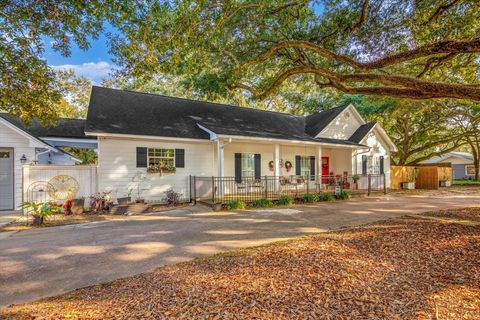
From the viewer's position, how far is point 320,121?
18.1 metres

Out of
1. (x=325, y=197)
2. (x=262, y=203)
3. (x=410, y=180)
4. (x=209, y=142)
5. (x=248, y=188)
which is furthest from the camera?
(x=410, y=180)

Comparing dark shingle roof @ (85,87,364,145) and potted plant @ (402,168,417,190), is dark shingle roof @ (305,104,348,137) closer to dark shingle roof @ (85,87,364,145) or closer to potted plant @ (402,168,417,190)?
dark shingle roof @ (85,87,364,145)

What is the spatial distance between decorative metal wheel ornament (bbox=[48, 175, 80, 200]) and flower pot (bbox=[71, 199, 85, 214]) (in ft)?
2.45

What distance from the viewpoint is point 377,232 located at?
20.3 feet

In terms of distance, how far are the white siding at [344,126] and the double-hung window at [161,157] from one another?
1015cm

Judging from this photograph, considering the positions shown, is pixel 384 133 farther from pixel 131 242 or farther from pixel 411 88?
pixel 131 242

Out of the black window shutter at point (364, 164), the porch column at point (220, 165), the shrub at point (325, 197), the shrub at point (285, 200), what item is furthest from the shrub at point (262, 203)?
the black window shutter at point (364, 164)

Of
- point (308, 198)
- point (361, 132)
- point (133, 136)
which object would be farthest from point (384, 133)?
point (133, 136)

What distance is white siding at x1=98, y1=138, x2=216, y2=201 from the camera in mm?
10781

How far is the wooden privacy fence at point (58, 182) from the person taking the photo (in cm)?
966

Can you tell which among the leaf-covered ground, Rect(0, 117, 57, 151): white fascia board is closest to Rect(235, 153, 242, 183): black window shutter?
Rect(0, 117, 57, 151): white fascia board

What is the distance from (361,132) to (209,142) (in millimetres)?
11272

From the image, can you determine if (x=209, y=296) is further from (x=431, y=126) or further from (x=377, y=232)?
(x=431, y=126)

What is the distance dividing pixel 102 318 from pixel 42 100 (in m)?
7.52
